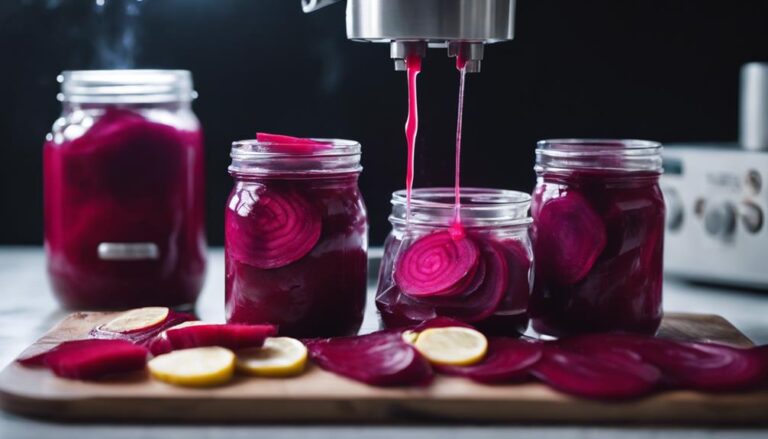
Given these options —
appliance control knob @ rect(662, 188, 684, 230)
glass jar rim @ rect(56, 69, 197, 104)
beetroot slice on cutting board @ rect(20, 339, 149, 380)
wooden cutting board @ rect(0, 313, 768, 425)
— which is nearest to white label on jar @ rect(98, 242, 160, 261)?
glass jar rim @ rect(56, 69, 197, 104)

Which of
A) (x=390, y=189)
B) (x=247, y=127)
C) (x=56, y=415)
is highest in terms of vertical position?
(x=247, y=127)

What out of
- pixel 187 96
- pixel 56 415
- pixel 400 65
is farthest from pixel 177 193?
pixel 56 415

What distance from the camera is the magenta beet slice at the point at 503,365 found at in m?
1.17

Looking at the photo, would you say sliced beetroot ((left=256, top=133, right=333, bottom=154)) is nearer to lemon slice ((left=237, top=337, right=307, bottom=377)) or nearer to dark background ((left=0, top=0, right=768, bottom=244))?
lemon slice ((left=237, top=337, right=307, bottom=377))

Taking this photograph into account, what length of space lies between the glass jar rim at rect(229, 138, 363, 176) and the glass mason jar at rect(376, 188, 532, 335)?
11 cm

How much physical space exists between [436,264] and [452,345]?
0.51 ft

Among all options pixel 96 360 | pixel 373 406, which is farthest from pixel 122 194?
pixel 373 406

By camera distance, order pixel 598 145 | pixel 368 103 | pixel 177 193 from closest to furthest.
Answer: pixel 598 145 < pixel 177 193 < pixel 368 103

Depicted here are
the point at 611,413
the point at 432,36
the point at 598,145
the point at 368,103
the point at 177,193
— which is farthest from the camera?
the point at 368,103

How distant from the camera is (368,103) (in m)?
2.11

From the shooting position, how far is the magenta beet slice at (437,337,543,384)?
1170mm

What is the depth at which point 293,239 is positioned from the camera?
4.41 ft

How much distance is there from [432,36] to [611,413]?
543mm

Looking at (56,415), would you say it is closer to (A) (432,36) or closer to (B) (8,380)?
(B) (8,380)
